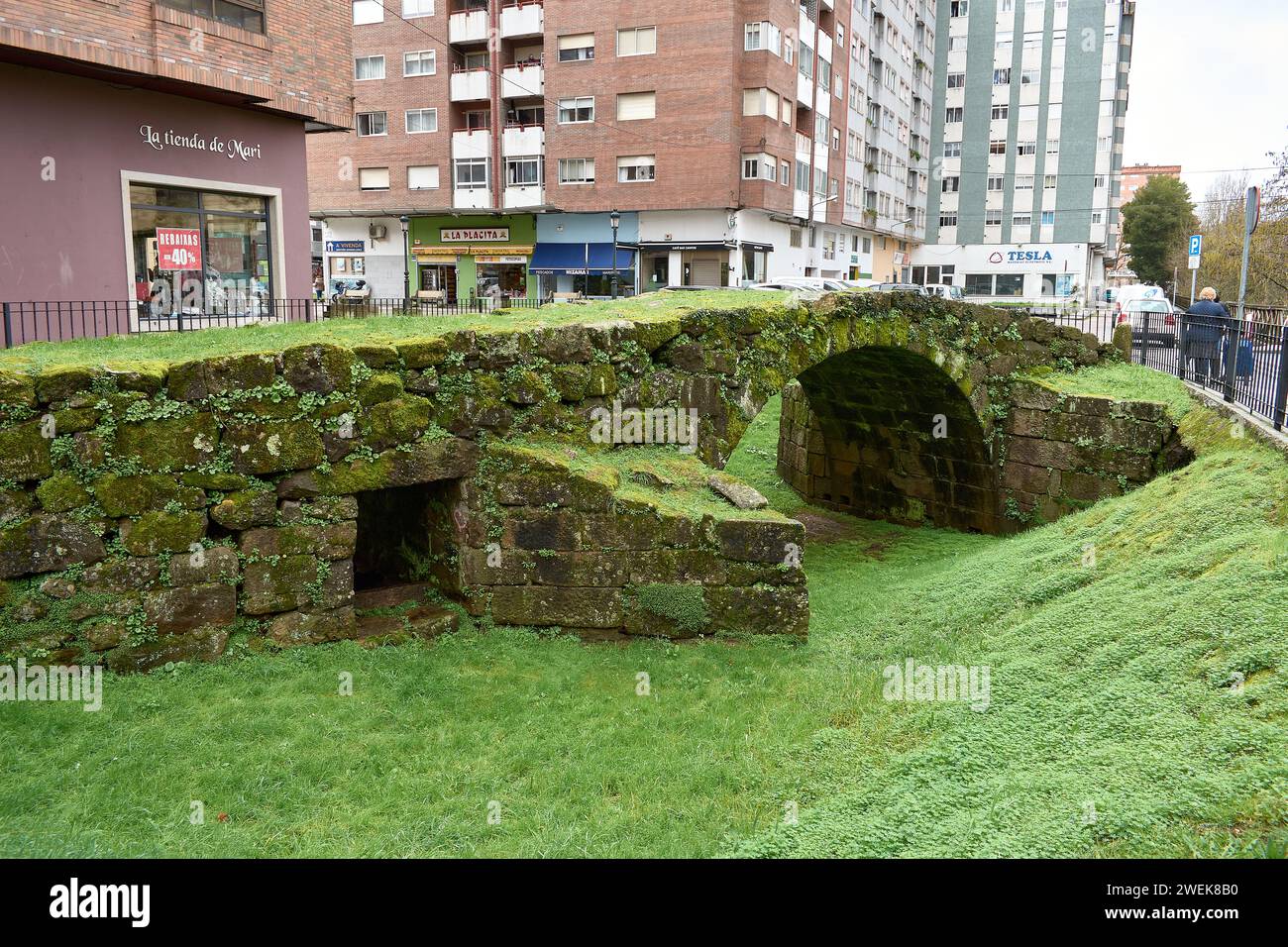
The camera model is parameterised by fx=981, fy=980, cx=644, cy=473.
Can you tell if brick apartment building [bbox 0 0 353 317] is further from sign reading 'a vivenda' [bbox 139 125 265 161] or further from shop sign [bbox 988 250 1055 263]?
shop sign [bbox 988 250 1055 263]

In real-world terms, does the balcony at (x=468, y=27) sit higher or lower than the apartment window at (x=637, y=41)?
higher

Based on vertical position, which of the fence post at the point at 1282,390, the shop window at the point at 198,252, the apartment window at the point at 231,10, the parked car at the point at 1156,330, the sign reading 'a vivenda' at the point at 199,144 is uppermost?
the apartment window at the point at 231,10

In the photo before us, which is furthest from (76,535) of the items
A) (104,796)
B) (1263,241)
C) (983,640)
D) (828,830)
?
(1263,241)

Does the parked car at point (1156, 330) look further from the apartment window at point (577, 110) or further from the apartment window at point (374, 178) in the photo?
the apartment window at point (374, 178)

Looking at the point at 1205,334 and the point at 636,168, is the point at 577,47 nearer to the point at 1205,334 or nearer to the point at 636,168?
the point at 636,168

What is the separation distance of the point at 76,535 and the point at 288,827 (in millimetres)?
3227

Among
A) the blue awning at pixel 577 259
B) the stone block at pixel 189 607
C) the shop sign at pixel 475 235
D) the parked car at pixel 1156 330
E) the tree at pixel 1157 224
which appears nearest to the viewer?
the stone block at pixel 189 607

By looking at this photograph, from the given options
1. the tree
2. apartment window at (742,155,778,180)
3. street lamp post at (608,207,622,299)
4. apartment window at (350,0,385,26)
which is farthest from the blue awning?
the tree

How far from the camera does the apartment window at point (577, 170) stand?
39.1 m

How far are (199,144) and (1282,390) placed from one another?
1735 cm

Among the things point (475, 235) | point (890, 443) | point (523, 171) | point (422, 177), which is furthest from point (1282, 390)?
point (422, 177)

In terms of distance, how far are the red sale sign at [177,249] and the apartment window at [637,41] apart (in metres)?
24.2

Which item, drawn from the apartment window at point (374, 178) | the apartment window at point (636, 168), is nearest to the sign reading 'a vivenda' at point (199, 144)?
the apartment window at point (636, 168)

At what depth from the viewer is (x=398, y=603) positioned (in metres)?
9.99
